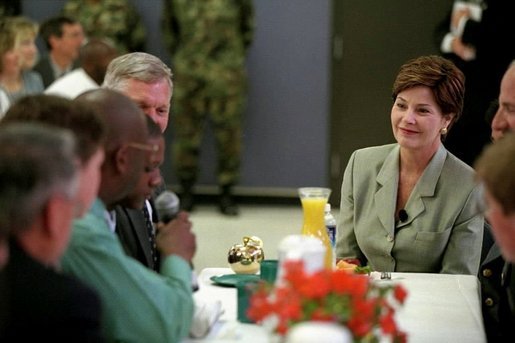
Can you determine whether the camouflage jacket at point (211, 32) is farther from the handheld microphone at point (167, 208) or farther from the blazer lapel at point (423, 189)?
the handheld microphone at point (167, 208)

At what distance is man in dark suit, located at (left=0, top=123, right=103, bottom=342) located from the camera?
1641mm

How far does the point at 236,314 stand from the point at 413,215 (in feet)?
3.52

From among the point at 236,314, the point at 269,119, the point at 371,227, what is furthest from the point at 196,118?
the point at 236,314

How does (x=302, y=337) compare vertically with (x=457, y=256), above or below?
above

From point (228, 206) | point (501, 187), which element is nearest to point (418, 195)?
point (501, 187)

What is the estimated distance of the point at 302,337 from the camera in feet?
4.76

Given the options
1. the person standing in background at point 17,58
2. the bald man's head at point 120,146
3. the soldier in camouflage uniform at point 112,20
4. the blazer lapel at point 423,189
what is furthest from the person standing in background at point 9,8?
the bald man's head at point 120,146

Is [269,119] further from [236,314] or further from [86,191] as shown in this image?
[86,191]

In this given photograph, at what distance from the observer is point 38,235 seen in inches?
67.4

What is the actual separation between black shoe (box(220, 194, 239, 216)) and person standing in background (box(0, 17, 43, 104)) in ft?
5.34

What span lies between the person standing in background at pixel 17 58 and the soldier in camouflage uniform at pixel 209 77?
3.41ft

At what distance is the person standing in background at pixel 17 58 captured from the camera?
688 centimetres

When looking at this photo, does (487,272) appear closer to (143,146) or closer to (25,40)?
(143,146)

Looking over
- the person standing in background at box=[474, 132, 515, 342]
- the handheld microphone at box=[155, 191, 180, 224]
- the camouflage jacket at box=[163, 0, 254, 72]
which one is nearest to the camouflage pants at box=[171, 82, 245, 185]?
the camouflage jacket at box=[163, 0, 254, 72]
